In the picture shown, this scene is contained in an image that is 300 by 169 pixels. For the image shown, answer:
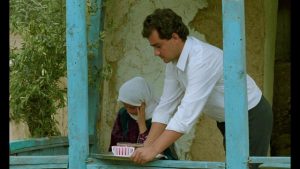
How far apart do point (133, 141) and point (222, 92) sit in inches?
45.5

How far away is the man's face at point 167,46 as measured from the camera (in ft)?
11.2

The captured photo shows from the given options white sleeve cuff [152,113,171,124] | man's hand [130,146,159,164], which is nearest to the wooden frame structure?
man's hand [130,146,159,164]

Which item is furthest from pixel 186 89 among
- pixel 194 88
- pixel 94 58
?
pixel 94 58

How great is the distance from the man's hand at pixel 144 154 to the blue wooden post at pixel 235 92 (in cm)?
40

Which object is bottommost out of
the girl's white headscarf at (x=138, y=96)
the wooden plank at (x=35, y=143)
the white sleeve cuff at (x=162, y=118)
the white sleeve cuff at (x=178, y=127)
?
the wooden plank at (x=35, y=143)

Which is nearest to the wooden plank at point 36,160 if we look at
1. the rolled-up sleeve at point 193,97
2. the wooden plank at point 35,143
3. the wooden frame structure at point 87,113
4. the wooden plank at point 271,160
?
the wooden frame structure at point 87,113

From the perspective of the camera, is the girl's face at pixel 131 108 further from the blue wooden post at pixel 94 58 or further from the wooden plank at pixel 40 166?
the wooden plank at pixel 40 166

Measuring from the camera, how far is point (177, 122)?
10.4 ft

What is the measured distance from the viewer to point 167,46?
3414mm

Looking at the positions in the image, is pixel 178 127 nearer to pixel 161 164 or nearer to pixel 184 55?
pixel 161 164

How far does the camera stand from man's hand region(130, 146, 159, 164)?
3.24 meters

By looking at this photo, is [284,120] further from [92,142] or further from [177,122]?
[177,122]

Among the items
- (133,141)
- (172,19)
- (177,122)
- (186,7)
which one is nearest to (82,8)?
(172,19)

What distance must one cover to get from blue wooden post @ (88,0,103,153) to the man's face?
→ 1.56m
